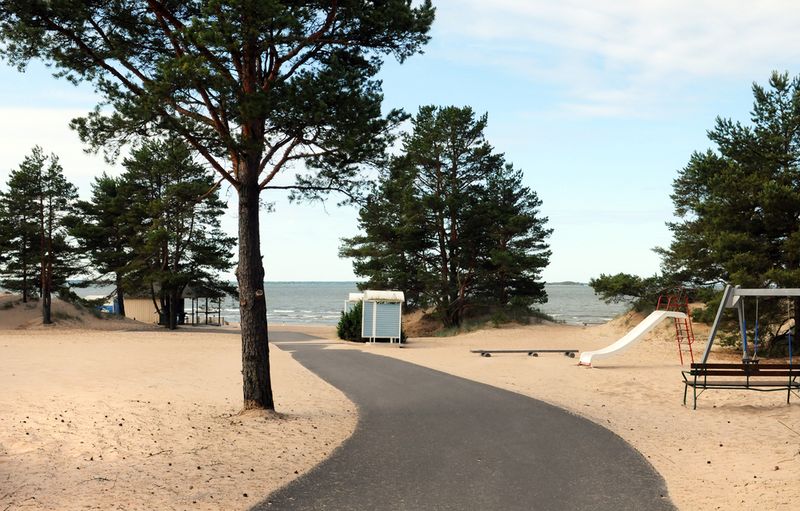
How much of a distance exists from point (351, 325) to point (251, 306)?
2035 centimetres

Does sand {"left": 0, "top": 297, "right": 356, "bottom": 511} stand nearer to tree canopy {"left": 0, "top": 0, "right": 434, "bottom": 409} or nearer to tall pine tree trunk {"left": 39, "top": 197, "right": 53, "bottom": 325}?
tree canopy {"left": 0, "top": 0, "right": 434, "bottom": 409}

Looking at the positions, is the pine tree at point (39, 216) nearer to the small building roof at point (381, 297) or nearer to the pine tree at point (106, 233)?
the pine tree at point (106, 233)

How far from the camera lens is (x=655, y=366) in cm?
1956

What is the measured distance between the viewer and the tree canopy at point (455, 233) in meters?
38.6

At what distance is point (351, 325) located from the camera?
3119 centimetres

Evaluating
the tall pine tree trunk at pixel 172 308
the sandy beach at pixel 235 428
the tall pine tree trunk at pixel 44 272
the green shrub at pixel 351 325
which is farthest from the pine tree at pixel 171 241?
the sandy beach at pixel 235 428

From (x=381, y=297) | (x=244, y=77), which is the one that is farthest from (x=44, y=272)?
(x=244, y=77)

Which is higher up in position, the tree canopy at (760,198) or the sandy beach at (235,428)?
the tree canopy at (760,198)

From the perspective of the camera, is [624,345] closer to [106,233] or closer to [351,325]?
[351,325]

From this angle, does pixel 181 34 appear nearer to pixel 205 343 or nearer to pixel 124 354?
pixel 124 354

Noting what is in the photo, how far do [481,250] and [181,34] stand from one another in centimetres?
3136

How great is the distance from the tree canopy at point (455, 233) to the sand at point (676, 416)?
1441cm

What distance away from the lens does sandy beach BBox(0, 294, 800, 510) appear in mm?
6793

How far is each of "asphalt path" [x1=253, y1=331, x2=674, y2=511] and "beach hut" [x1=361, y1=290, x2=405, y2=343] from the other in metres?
16.6
